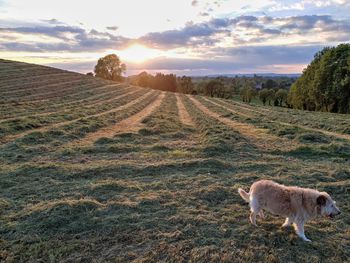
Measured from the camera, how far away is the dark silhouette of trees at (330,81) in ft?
153

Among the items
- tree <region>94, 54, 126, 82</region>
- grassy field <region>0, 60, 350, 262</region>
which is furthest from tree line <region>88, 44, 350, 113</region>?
grassy field <region>0, 60, 350, 262</region>

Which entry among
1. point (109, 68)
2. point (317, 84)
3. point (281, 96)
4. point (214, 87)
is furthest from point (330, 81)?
point (109, 68)

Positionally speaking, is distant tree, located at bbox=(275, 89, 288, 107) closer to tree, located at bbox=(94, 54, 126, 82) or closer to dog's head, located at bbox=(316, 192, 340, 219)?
tree, located at bbox=(94, 54, 126, 82)

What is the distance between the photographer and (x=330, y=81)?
162ft

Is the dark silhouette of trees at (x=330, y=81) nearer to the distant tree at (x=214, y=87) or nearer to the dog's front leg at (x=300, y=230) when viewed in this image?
the distant tree at (x=214, y=87)

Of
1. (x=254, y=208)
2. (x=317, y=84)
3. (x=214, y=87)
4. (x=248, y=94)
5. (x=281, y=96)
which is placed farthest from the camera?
(x=214, y=87)

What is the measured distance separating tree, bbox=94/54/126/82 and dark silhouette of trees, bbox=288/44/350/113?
54.5 metres

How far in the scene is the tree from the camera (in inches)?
3597

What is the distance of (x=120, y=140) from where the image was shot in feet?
50.9

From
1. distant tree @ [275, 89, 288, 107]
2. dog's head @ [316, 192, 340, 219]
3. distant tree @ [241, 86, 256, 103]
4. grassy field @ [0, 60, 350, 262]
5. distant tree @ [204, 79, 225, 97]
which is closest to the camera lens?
grassy field @ [0, 60, 350, 262]

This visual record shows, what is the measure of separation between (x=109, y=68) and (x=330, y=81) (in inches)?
2438

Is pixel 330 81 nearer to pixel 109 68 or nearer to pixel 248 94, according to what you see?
pixel 248 94

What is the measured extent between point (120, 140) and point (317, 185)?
9.41 meters

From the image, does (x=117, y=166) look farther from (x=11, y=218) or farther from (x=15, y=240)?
(x=15, y=240)
